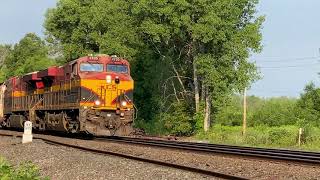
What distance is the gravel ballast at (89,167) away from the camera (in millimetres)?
11414

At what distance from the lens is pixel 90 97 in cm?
2333

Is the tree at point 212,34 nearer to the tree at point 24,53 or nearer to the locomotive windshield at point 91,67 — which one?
the locomotive windshield at point 91,67

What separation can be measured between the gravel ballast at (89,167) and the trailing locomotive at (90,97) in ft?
18.9

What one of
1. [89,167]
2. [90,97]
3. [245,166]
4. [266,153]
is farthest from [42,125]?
[245,166]

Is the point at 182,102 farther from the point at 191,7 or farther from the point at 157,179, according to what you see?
the point at 157,179

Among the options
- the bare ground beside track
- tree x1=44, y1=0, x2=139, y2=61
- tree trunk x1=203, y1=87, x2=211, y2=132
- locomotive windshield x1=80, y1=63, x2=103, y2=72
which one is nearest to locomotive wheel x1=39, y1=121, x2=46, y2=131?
locomotive windshield x1=80, y1=63, x2=103, y2=72

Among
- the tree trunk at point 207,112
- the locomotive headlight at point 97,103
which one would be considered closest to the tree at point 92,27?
the tree trunk at point 207,112

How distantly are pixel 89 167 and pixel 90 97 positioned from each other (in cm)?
1059

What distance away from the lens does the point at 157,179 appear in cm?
1076

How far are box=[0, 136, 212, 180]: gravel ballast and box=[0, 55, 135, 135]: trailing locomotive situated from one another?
18.9ft

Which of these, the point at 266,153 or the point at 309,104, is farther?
the point at 309,104

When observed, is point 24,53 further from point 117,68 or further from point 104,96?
point 104,96

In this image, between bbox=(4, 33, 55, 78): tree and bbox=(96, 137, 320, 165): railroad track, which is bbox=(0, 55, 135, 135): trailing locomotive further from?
bbox=(4, 33, 55, 78): tree

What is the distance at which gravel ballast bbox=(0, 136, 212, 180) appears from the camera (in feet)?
37.4
